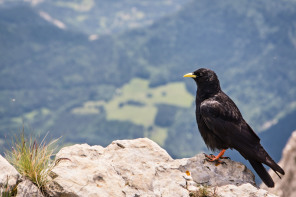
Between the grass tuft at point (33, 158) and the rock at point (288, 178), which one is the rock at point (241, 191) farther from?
the rock at point (288, 178)

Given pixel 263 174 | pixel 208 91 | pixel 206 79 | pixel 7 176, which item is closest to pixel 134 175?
pixel 7 176

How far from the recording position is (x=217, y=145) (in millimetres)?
9414

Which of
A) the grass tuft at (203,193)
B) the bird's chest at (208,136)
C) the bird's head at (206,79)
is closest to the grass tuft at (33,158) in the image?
the grass tuft at (203,193)

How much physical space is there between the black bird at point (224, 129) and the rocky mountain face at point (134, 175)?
16.8 inches

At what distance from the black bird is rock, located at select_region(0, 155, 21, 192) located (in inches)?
205

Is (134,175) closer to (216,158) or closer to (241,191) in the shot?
(241,191)

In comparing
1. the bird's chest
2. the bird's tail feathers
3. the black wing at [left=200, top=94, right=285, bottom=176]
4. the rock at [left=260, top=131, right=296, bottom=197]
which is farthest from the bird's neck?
the rock at [left=260, top=131, right=296, bottom=197]

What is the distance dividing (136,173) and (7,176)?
2.86 m

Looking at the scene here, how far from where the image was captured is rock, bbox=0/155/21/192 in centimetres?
586

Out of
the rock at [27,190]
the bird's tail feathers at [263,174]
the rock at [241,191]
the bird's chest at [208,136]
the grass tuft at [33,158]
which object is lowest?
the rock at [27,190]

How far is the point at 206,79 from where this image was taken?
10.2m

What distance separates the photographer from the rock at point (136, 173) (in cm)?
664

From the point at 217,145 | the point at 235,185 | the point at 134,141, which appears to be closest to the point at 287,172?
the point at 217,145

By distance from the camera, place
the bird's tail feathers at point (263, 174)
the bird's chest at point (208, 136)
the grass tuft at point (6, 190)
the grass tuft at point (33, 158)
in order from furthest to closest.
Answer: the bird's chest at point (208, 136) → the bird's tail feathers at point (263, 174) → the grass tuft at point (33, 158) → the grass tuft at point (6, 190)
